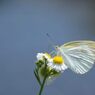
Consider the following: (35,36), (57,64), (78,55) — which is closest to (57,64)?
(57,64)

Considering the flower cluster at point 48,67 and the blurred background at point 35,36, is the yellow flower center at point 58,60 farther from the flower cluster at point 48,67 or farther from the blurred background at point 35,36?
the blurred background at point 35,36

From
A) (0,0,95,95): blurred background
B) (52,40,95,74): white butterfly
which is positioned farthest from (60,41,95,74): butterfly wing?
(0,0,95,95): blurred background

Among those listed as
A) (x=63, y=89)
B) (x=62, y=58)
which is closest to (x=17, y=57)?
(x=63, y=89)

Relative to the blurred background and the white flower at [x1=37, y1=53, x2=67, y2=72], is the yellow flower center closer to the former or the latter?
the white flower at [x1=37, y1=53, x2=67, y2=72]

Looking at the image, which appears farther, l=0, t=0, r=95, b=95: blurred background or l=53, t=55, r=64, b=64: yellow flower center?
l=0, t=0, r=95, b=95: blurred background

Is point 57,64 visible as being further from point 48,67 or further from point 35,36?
point 35,36

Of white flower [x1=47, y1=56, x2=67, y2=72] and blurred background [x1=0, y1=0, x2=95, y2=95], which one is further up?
blurred background [x1=0, y1=0, x2=95, y2=95]

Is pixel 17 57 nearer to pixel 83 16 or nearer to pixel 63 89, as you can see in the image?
pixel 63 89
